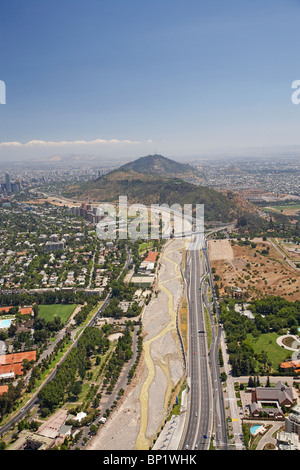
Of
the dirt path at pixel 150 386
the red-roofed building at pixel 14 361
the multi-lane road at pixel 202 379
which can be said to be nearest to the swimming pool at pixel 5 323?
the red-roofed building at pixel 14 361

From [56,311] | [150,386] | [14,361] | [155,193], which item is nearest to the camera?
[150,386]

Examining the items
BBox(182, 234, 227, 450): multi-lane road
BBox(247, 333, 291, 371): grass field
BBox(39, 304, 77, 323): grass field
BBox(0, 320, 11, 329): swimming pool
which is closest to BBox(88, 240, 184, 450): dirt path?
BBox(182, 234, 227, 450): multi-lane road

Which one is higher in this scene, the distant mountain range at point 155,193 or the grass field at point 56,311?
the distant mountain range at point 155,193

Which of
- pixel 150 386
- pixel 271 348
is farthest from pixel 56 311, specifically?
pixel 271 348

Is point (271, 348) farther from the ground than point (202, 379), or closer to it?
farther from the ground

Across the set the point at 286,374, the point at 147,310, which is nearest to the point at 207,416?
the point at 286,374

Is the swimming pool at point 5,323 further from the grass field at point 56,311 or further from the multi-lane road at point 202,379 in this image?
the multi-lane road at point 202,379

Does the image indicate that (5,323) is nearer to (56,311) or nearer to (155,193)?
(56,311)
